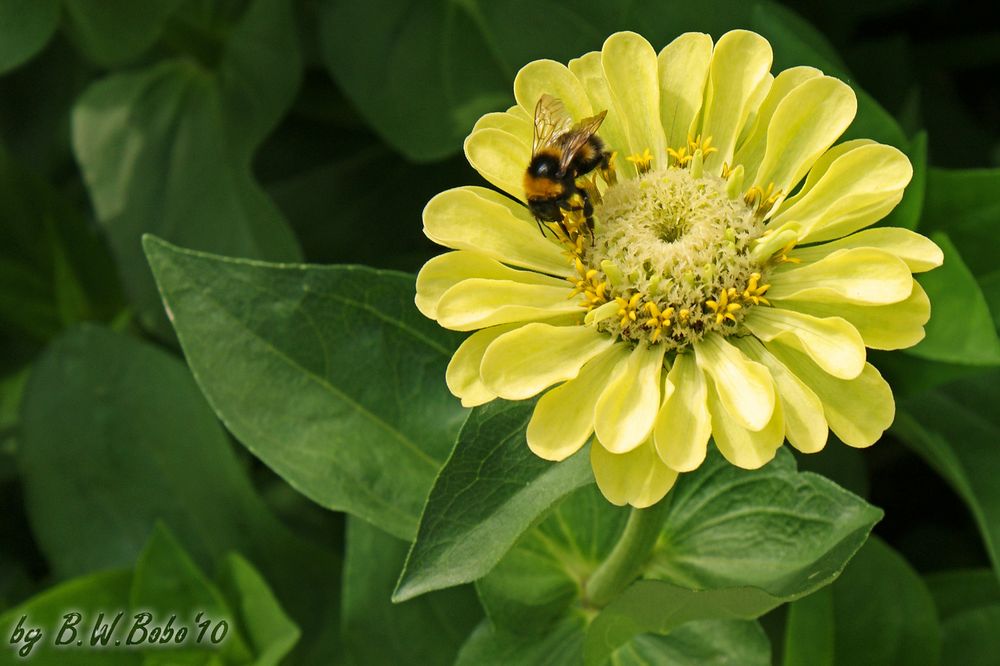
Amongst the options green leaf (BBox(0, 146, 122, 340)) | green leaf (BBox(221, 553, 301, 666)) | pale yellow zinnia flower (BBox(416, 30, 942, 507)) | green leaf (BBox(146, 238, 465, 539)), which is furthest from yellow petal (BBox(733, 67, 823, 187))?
green leaf (BBox(0, 146, 122, 340))

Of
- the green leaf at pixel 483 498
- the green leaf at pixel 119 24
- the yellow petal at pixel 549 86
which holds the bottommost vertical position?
the green leaf at pixel 483 498

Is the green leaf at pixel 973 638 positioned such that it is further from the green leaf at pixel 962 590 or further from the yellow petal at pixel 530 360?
the yellow petal at pixel 530 360

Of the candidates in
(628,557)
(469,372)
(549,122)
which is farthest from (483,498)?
(549,122)

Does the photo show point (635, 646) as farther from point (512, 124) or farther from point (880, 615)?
point (512, 124)

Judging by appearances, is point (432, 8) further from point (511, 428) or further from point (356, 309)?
point (511, 428)

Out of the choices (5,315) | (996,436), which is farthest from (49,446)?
(996,436)

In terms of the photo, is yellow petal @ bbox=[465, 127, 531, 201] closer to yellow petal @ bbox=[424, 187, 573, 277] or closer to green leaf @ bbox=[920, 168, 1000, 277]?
yellow petal @ bbox=[424, 187, 573, 277]

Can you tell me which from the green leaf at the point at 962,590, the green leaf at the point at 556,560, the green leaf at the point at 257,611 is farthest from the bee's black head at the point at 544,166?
the green leaf at the point at 962,590
